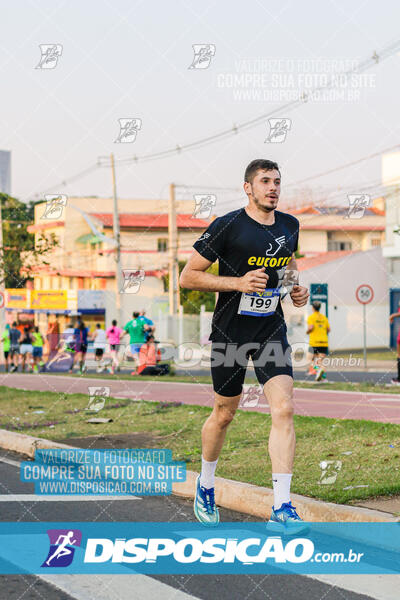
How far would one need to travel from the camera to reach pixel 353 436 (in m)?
8.93

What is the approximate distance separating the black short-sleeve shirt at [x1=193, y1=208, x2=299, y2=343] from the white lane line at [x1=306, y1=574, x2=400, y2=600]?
1.48m

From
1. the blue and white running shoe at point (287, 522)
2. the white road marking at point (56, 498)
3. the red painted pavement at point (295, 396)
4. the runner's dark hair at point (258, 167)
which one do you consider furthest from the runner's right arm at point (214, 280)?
the red painted pavement at point (295, 396)

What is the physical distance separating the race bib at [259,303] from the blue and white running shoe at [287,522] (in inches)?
44.7

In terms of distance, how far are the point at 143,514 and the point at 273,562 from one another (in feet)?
5.45

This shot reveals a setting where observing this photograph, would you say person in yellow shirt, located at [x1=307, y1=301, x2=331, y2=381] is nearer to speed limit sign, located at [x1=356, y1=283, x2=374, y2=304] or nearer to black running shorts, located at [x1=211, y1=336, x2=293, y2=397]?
speed limit sign, located at [x1=356, y1=283, x2=374, y2=304]

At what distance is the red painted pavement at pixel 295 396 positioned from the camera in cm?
1233

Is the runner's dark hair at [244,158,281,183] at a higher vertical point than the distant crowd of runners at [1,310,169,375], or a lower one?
higher

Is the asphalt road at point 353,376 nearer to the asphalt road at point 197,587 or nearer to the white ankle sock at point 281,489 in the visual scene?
the white ankle sock at point 281,489

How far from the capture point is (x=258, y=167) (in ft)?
18.3

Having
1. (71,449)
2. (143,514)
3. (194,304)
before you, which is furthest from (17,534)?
(194,304)

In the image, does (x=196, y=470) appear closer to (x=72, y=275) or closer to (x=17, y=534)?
(x=17, y=534)

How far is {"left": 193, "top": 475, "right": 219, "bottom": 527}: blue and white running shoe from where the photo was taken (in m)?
5.73

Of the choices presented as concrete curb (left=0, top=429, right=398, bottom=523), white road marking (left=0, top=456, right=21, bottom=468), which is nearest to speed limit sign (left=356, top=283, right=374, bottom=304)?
white road marking (left=0, top=456, right=21, bottom=468)

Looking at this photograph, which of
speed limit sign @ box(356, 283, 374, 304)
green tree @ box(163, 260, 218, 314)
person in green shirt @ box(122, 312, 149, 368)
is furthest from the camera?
green tree @ box(163, 260, 218, 314)
